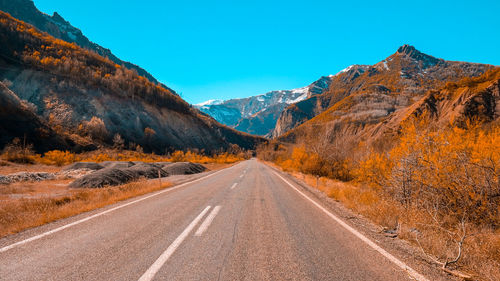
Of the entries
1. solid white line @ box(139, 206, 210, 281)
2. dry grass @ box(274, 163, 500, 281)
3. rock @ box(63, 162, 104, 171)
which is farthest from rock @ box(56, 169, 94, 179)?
dry grass @ box(274, 163, 500, 281)

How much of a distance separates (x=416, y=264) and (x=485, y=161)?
4111 millimetres

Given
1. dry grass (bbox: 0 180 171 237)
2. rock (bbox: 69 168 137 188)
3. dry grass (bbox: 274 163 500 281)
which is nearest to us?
dry grass (bbox: 274 163 500 281)

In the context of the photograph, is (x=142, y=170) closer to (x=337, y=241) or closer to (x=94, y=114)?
(x=337, y=241)

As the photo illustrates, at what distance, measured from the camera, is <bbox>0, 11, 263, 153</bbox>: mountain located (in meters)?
31.8

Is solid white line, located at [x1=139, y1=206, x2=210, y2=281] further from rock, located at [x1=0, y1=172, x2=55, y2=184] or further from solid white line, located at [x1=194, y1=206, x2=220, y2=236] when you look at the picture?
rock, located at [x1=0, y1=172, x2=55, y2=184]

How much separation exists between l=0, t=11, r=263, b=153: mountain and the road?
117ft

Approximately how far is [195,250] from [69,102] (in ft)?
185

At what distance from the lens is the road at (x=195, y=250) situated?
2822 millimetres

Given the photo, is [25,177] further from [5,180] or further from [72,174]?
[72,174]

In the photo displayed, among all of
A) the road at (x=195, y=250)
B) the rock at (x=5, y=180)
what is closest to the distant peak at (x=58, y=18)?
the rock at (x=5, y=180)

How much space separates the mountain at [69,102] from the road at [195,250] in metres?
35.8

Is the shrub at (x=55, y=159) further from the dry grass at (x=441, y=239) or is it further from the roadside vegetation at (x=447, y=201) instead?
the dry grass at (x=441, y=239)

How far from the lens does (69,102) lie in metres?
43.8

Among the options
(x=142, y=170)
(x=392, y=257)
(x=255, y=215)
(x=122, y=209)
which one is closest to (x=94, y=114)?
(x=142, y=170)
